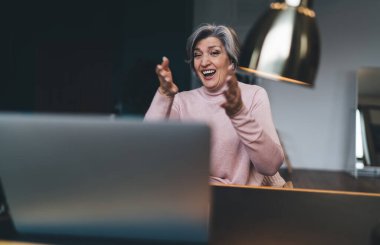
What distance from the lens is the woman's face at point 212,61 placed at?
1890 mm

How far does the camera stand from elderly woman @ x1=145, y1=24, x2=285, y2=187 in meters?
1.56

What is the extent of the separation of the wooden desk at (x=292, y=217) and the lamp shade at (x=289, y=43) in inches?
16.9

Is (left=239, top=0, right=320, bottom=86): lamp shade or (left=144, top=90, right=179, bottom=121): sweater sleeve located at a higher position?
(left=239, top=0, right=320, bottom=86): lamp shade

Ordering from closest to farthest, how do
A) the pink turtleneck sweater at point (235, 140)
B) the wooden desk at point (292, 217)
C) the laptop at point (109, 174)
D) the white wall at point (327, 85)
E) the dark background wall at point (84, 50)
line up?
the laptop at point (109, 174), the wooden desk at point (292, 217), the pink turtleneck sweater at point (235, 140), the dark background wall at point (84, 50), the white wall at point (327, 85)

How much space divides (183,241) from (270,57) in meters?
0.48

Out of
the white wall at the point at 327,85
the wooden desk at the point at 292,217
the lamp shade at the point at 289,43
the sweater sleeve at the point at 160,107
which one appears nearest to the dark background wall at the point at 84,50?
the white wall at the point at 327,85

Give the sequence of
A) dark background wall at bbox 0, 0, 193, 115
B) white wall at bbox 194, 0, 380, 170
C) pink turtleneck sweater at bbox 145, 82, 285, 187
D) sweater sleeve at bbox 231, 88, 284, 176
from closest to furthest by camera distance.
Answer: sweater sleeve at bbox 231, 88, 284, 176 < pink turtleneck sweater at bbox 145, 82, 285, 187 < dark background wall at bbox 0, 0, 193, 115 < white wall at bbox 194, 0, 380, 170

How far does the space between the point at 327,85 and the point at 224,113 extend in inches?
181

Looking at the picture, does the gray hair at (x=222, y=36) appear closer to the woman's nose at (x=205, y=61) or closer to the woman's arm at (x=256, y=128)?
the woman's nose at (x=205, y=61)

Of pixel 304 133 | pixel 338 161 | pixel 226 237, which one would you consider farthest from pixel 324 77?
pixel 226 237

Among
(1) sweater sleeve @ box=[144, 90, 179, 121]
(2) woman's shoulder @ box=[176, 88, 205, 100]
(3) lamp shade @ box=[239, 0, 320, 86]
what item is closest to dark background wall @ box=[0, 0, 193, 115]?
(2) woman's shoulder @ box=[176, 88, 205, 100]

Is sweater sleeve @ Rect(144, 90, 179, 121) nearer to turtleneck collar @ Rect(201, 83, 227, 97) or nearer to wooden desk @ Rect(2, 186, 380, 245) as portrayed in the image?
turtleneck collar @ Rect(201, 83, 227, 97)

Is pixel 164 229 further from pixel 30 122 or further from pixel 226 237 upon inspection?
pixel 30 122

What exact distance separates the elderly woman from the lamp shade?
43 centimetres
